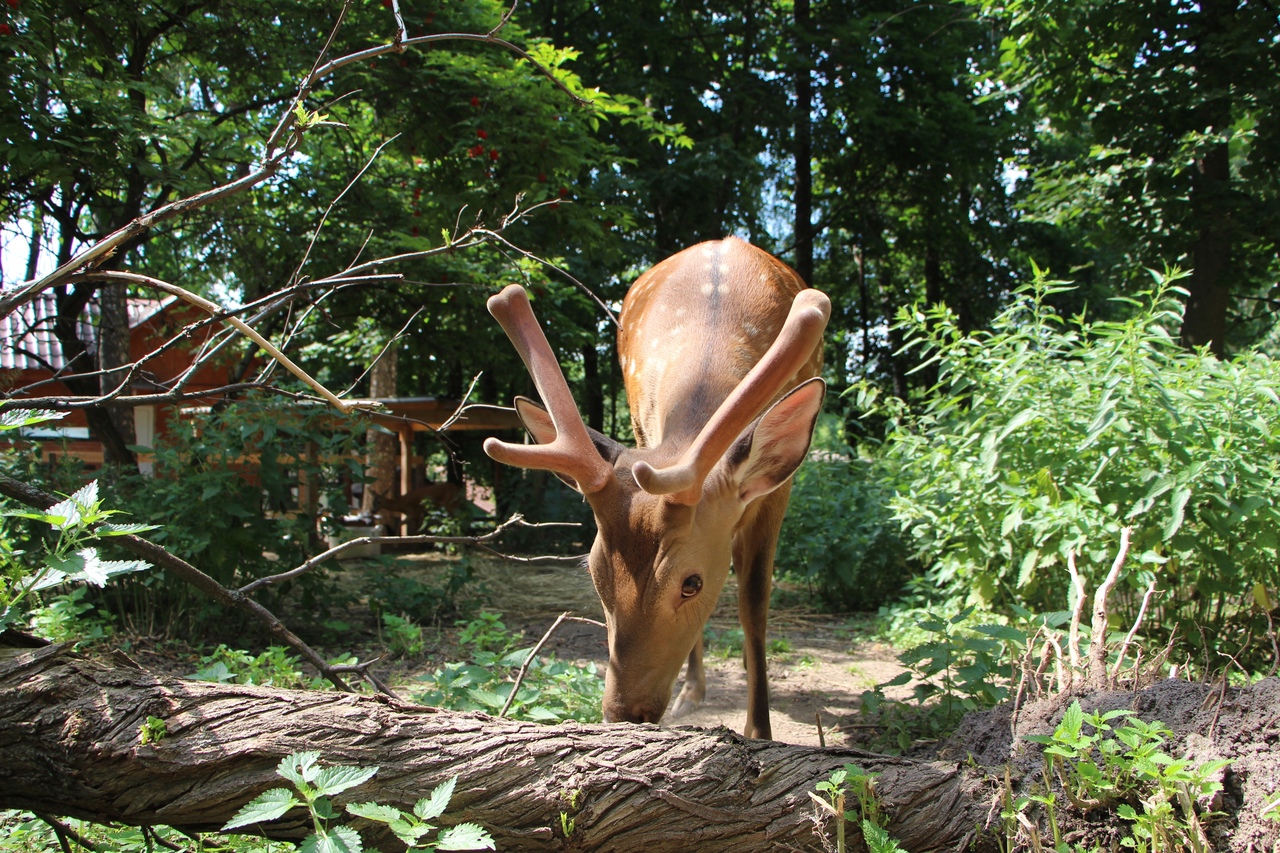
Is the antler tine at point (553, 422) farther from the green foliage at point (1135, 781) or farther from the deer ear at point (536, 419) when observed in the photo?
the green foliage at point (1135, 781)

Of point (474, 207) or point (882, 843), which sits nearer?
point (882, 843)

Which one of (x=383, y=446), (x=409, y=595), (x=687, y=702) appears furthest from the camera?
(x=383, y=446)

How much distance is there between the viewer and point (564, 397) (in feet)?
9.64

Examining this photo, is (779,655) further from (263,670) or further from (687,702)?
(263,670)

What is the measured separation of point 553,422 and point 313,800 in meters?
1.44

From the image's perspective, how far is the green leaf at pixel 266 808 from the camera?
170 cm

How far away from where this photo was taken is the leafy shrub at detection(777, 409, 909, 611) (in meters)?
7.05

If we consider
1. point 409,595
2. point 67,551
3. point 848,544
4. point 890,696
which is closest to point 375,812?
point 67,551

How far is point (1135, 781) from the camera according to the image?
1963 mm

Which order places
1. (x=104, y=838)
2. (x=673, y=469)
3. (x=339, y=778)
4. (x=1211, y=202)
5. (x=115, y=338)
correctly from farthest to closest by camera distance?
(x=1211, y=202), (x=115, y=338), (x=673, y=469), (x=104, y=838), (x=339, y=778)

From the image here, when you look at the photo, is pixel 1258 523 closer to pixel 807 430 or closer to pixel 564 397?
pixel 807 430

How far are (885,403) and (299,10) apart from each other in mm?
5342

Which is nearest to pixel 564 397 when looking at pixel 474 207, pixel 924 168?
pixel 474 207

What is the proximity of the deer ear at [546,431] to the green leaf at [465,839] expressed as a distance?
1324 millimetres
